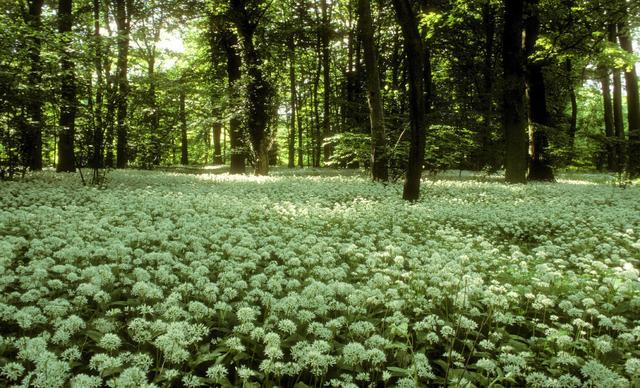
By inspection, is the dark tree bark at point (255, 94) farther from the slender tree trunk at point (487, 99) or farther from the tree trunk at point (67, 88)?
the slender tree trunk at point (487, 99)

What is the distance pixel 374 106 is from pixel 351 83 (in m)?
18.6

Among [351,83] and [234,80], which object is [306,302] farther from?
[351,83]

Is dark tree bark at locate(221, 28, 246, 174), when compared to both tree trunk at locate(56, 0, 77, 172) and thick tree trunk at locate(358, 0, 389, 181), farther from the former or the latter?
thick tree trunk at locate(358, 0, 389, 181)

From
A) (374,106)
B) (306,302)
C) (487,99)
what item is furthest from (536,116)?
(306,302)

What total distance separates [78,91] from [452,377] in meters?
16.2

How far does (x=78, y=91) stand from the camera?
1509cm

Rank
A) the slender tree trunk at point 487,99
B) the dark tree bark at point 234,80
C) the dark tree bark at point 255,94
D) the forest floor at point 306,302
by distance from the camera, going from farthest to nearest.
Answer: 1. the dark tree bark at point 234,80
2. the dark tree bark at point 255,94
3. the slender tree trunk at point 487,99
4. the forest floor at point 306,302

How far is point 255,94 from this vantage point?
24094 millimetres

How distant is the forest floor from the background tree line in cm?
575

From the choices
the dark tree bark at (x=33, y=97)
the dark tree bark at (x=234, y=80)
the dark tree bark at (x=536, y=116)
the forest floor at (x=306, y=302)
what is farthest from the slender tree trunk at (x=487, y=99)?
the dark tree bark at (x=33, y=97)

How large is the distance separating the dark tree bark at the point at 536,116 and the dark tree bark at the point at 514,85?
9.87ft

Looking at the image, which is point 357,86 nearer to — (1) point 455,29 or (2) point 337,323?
(1) point 455,29

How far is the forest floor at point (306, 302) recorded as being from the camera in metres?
3.36

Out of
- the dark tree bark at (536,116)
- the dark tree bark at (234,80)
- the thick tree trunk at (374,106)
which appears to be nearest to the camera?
the thick tree trunk at (374,106)
